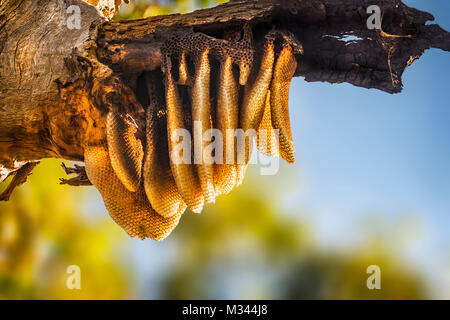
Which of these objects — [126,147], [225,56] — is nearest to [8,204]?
[126,147]

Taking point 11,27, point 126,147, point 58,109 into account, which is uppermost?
point 11,27

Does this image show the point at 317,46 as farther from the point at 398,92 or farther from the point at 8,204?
Answer: the point at 8,204

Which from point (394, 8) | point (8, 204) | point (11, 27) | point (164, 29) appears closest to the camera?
point (394, 8)

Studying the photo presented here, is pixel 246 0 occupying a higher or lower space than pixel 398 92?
higher

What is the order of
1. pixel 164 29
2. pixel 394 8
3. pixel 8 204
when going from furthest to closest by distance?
pixel 8 204 < pixel 164 29 < pixel 394 8

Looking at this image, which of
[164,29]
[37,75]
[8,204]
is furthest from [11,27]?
[8,204]

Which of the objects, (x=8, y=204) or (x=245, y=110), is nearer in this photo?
(x=245, y=110)
